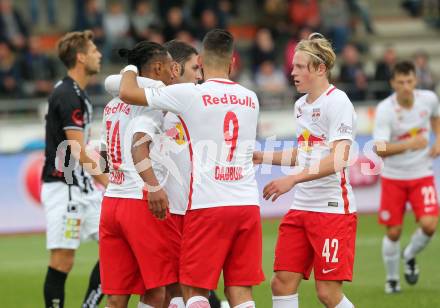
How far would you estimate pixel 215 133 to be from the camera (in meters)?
7.48

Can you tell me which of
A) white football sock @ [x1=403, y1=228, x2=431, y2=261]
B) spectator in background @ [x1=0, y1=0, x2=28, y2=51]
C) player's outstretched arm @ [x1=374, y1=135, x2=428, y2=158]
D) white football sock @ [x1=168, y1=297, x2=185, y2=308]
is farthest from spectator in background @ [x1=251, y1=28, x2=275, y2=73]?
white football sock @ [x1=168, y1=297, x2=185, y2=308]

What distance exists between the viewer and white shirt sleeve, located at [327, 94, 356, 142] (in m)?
8.01

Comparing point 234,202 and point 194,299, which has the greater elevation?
point 234,202

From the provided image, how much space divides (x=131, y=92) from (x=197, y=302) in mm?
1578

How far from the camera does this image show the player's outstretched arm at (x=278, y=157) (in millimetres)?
8414

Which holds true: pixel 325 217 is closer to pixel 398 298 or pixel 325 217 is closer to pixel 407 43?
pixel 398 298

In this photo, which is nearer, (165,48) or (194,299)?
(194,299)

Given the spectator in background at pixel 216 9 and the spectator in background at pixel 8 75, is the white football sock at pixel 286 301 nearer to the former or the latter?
the spectator in background at pixel 8 75

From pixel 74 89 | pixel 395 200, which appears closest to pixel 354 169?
pixel 395 200

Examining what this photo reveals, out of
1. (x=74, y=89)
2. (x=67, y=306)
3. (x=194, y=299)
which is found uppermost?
(x=74, y=89)

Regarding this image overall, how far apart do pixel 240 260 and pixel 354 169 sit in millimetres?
11087

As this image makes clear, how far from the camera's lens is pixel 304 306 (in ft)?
34.7

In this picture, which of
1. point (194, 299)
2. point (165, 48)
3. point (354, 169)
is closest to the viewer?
point (194, 299)

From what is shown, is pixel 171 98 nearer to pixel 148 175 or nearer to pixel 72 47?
pixel 148 175
